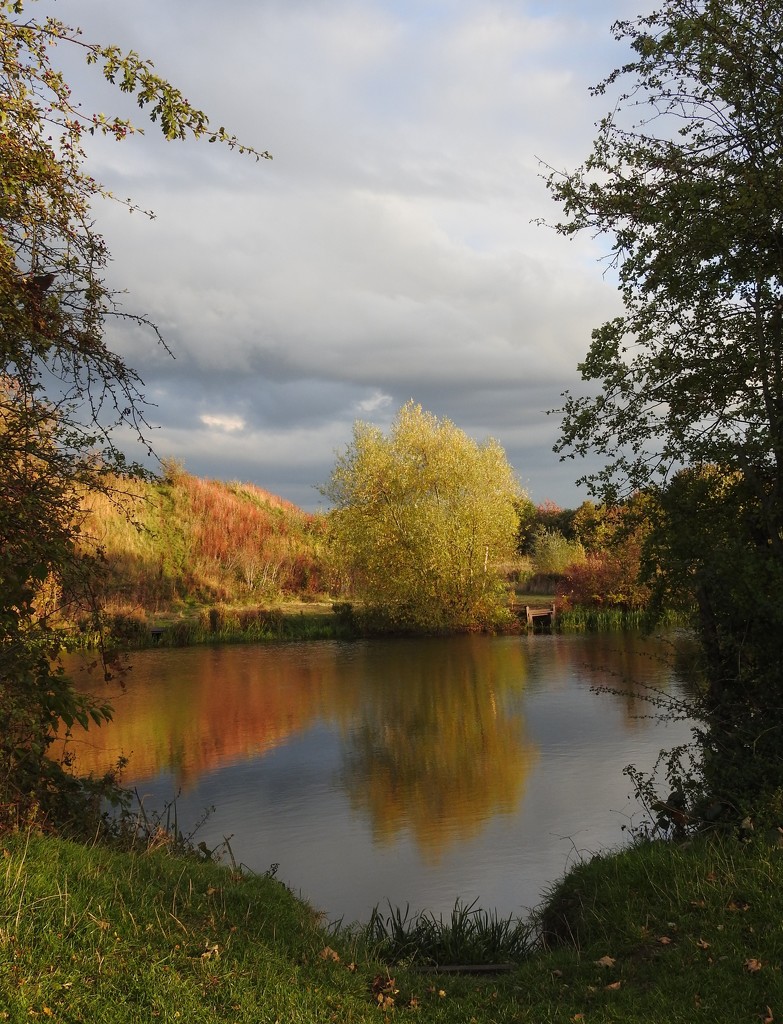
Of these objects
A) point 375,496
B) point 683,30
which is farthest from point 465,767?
point 375,496

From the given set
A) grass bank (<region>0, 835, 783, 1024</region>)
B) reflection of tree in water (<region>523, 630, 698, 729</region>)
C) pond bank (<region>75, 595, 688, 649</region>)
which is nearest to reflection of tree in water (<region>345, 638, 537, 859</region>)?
reflection of tree in water (<region>523, 630, 698, 729</region>)

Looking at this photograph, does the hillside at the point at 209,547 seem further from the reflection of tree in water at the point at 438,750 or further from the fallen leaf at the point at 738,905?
the fallen leaf at the point at 738,905

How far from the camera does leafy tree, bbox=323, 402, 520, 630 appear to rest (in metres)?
26.2

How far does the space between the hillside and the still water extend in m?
9.12

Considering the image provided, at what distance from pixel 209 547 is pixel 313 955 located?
104 ft

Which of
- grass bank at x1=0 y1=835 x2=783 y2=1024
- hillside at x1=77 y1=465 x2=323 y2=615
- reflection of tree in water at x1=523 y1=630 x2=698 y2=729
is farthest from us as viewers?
hillside at x1=77 y1=465 x2=323 y2=615

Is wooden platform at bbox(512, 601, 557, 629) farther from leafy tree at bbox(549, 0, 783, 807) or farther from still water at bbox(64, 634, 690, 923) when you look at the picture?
leafy tree at bbox(549, 0, 783, 807)

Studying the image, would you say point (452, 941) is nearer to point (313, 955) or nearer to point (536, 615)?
point (313, 955)

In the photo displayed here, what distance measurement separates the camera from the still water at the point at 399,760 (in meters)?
8.47

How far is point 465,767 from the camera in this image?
1232cm

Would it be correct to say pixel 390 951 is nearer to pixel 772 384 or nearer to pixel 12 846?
pixel 12 846

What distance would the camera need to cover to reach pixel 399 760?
12.9 meters

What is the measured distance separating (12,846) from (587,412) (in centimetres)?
659

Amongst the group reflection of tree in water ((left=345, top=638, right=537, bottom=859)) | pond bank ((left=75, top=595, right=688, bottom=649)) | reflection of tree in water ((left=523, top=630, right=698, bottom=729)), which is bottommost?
reflection of tree in water ((left=345, top=638, right=537, bottom=859))
